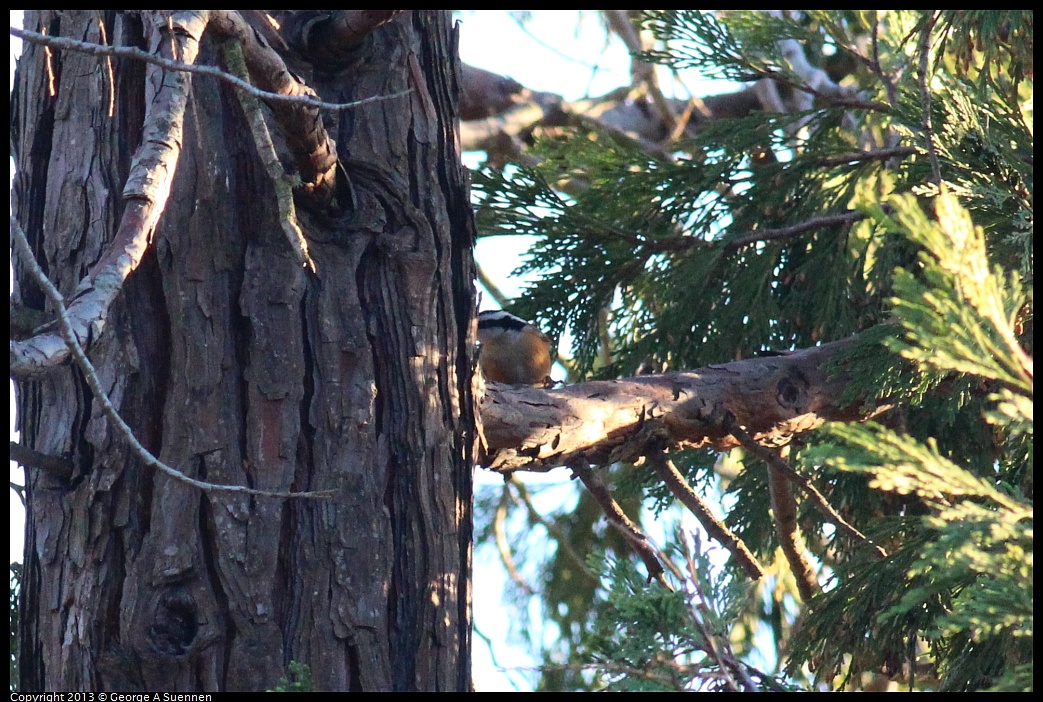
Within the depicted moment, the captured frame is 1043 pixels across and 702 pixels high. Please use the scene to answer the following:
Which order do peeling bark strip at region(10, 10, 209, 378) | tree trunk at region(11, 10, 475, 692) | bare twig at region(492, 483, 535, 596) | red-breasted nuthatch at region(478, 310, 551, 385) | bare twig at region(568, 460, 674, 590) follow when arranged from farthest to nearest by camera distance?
bare twig at region(492, 483, 535, 596)
red-breasted nuthatch at region(478, 310, 551, 385)
bare twig at region(568, 460, 674, 590)
tree trunk at region(11, 10, 475, 692)
peeling bark strip at region(10, 10, 209, 378)

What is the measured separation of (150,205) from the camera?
4.59ft

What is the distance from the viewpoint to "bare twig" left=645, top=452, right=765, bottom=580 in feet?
7.68

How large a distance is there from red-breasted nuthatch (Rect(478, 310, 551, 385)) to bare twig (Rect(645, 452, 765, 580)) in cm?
112

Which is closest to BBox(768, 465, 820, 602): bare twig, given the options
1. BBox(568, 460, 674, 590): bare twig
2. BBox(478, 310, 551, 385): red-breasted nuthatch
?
BBox(568, 460, 674, 590): bare twig

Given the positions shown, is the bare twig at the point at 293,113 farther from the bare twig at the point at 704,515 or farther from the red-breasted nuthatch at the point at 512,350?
the red-breasted nuthatch at the point at 512,350

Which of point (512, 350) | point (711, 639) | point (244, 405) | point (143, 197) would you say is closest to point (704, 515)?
point (711, 639)

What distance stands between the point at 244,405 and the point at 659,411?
103cm

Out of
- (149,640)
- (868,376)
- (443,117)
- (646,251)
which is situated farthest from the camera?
(646,251)

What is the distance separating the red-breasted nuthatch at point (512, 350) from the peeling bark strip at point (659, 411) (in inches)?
39.5

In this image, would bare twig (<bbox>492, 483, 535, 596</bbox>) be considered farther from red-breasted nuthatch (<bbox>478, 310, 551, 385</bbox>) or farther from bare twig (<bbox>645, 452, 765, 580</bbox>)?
bare twig (<bbox>645, 452, 765, 580</bbox>)

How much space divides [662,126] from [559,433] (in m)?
4.45

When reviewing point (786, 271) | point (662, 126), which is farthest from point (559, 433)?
point (662, 126)

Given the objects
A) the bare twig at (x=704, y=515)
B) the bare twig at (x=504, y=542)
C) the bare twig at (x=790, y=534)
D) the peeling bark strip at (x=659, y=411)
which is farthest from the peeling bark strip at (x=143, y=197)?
the bare twig at (x=504, y=542)

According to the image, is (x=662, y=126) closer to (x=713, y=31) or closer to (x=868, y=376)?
(x=713, y=31)
